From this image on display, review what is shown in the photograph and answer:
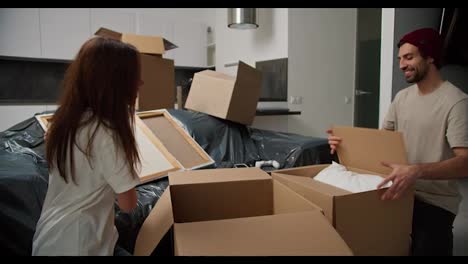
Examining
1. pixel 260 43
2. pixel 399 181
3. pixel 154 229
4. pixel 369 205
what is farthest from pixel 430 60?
pixel 260 43

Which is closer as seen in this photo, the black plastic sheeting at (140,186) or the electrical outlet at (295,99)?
the black plastic sheeting at (140,186)

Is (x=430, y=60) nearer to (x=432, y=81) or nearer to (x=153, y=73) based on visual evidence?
(x=432, y=81)

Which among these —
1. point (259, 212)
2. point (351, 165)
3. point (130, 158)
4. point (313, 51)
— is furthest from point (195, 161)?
point (313, 51)

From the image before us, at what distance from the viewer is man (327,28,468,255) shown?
125 cm

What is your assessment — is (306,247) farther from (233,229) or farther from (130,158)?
(130,158)

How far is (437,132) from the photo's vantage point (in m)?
1.32

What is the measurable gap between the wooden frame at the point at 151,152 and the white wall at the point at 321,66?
1848mm

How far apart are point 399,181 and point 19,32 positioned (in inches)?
155

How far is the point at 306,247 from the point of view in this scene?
799 millimetres

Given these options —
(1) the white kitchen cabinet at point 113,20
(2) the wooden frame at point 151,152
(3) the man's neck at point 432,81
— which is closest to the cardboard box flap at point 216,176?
(2) the wooden frame at point 151,152

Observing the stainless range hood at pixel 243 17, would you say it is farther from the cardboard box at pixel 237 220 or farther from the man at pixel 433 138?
the cardboard box at pixel 237 220

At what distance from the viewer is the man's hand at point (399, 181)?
108 centimetres

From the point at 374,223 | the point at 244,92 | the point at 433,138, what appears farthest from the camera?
the point at 244,92

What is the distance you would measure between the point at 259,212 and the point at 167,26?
3752 millimetres
